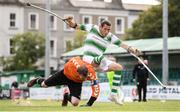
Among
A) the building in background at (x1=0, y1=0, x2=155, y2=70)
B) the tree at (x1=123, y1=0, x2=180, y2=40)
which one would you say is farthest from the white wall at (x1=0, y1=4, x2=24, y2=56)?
the tree at (x1=123, y1=0, x2=180, y2=40)

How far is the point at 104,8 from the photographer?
309ft

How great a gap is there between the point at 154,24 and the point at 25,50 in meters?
15.9

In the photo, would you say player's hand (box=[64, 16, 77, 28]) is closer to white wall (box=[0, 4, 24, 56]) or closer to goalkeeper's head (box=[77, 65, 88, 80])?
goalkeeper's head (box=[77, 65, 88, 80])

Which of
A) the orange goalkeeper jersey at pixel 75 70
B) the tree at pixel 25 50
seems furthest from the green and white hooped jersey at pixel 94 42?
the tree at pixel 25 50

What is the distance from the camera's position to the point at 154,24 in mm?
74938

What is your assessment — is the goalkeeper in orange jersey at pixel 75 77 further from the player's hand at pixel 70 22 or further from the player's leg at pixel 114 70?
→ the player's hand at pixel 70 22

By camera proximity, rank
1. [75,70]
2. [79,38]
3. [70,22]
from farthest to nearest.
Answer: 1. [79,38]
2. [70,22]
3. [75,70]

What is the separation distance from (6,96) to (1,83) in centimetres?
1187

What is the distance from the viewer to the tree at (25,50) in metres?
80.9

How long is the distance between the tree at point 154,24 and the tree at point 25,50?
34.4 ft

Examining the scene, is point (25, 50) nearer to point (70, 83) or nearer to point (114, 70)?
point (114, 70)

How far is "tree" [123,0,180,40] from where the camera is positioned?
7331cm

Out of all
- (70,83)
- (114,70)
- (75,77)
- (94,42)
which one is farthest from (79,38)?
(75,77)

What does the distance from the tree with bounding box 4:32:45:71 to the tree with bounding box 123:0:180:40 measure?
1047cm
